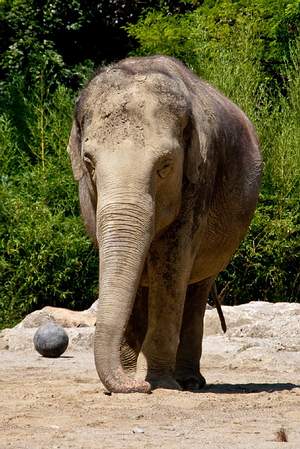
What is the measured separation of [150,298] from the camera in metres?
9.01

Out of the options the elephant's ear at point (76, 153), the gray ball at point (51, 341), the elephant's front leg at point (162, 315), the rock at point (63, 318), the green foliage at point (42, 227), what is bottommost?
the green foliage at point (42, 227)

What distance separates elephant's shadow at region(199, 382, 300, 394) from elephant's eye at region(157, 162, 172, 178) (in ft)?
6.20

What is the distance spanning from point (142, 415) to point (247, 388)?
2728 millimetres

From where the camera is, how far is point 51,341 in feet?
41.4

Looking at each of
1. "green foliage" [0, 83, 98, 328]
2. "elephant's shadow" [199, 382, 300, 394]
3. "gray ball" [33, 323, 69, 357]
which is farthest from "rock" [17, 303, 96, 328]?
"elephant's shadow" [199, 382, 300, 394]

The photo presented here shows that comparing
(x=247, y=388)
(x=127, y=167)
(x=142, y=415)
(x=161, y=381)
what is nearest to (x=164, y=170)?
(x=127, y=167)

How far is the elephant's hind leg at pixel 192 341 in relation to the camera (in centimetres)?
1000

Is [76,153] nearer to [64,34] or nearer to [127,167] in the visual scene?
[127,167]

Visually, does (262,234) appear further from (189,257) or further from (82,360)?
(189,257)

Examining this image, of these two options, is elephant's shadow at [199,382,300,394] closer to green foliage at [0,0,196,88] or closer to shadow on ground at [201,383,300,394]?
shadow on ground at [201,383,300,394]

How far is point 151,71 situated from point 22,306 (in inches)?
450

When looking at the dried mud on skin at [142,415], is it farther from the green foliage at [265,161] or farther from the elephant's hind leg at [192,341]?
the green foliage at [265,161]

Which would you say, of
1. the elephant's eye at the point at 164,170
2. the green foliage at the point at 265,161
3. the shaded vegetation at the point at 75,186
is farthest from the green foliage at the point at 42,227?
the elephant's eye at the point at 164,170

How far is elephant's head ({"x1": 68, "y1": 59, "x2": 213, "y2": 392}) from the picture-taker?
788cm
